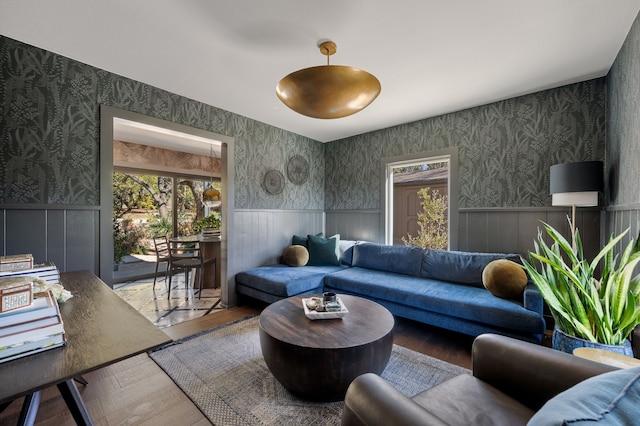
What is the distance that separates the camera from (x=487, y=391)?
1170mm

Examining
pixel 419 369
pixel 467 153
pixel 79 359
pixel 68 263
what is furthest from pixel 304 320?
pixel 467 153

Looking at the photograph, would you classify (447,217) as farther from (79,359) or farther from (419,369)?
(79,359)

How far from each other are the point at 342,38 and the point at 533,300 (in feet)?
8.39

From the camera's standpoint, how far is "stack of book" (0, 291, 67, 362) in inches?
29.4

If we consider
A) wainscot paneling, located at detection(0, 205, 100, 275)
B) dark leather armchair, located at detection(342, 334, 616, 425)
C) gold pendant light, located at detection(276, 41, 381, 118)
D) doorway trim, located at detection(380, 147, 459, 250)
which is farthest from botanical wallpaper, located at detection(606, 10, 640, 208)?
wainscot paneling, located at detection(0, 205, 100, 275)

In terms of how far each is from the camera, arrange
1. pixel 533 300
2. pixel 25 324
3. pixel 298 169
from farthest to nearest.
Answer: pixel 298 169 → pixel 533 300 → pixel 25 324

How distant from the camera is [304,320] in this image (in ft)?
6.56

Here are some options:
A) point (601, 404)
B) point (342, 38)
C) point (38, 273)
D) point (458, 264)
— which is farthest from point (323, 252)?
point (601, 404)

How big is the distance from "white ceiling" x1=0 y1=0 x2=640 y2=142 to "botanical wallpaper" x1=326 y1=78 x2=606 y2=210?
25 cm

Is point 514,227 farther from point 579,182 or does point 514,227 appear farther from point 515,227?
point 579,182

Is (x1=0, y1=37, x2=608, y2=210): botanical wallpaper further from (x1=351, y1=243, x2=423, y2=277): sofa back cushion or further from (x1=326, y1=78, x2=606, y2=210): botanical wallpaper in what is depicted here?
(x1=351, y1=243, x2=423, y2=277): sofa back cushion

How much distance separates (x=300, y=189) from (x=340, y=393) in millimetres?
3311

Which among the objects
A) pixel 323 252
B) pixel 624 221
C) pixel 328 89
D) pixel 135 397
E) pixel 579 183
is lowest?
pixel 135 397

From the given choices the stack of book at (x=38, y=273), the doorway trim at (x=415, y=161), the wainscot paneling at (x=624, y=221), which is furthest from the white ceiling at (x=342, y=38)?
the stack of book at (x=38, y=273)
